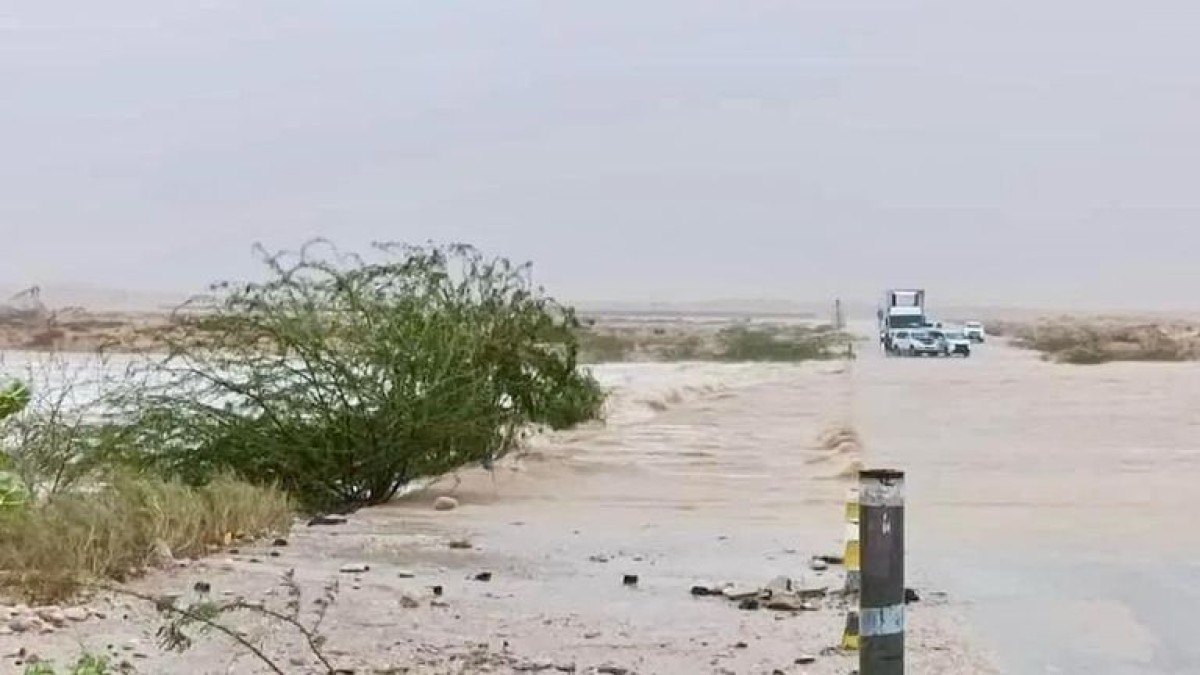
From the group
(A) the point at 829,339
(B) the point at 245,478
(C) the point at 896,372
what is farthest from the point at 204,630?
(A) the point at 829,339

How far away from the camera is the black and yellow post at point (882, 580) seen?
458 cm

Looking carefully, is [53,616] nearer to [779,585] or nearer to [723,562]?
[779,585]

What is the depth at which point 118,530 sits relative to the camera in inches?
471

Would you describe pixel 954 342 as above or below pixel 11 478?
below

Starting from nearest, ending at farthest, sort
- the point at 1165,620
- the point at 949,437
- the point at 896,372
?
the point at 1165,620 → the point at 949,437 → the point at 896,372

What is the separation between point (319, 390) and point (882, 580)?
14998 mm

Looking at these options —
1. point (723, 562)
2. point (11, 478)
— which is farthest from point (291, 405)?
point (11, 478)

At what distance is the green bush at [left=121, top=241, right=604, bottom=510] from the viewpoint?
731 inches

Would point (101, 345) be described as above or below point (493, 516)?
above

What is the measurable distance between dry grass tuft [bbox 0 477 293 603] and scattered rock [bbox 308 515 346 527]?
4.08ft

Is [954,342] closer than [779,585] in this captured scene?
No

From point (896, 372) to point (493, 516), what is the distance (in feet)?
170

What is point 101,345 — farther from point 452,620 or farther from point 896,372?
point 896,372

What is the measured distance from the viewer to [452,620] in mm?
11000
